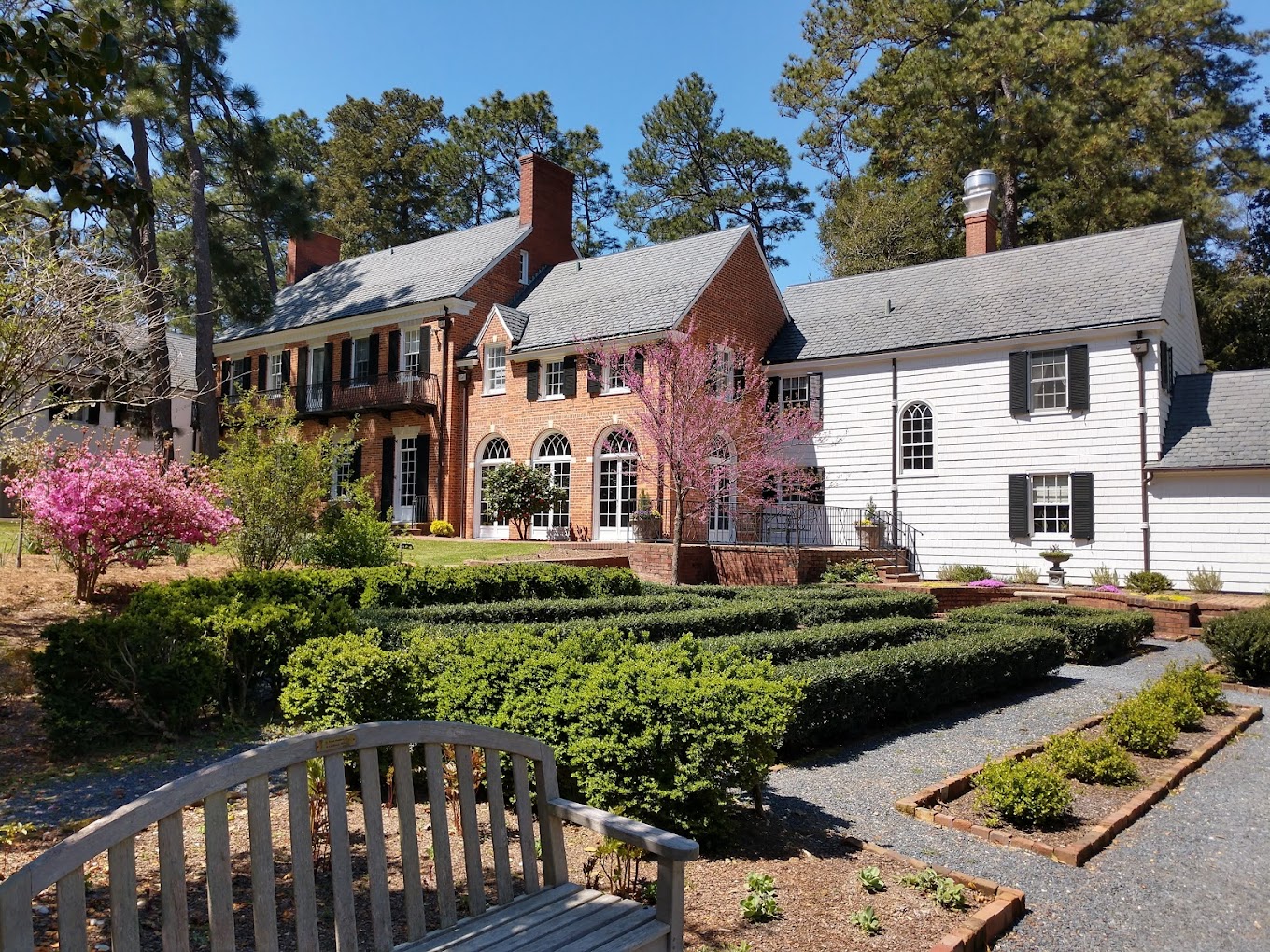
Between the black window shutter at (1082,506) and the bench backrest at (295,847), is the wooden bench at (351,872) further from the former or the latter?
the black window shutter at (1082,506)

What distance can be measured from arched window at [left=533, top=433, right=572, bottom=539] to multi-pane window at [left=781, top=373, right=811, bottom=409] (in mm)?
6258

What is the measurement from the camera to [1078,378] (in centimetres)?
1906

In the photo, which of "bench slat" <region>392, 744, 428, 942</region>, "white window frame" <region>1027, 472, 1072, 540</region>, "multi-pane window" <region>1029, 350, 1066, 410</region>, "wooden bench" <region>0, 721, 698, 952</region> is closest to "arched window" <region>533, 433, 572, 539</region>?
"white window frame" <region>1027, 472, 1072, 540</region>

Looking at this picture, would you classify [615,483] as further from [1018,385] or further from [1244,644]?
[1244,644]

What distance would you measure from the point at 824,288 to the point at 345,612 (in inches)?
848

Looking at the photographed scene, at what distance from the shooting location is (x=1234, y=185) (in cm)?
2859

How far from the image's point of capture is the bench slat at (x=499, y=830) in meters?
3.14

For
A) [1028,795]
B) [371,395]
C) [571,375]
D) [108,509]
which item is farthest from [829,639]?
[371,395]

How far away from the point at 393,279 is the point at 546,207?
19.7 ft

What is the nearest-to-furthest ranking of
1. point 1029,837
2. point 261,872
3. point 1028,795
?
1. point 261,872
2. point 1029,837
3. point 1028,795

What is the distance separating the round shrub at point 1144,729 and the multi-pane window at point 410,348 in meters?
23.1

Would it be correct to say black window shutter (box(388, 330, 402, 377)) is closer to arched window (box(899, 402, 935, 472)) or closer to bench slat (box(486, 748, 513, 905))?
arched window (box(899, 402, 935, 472))

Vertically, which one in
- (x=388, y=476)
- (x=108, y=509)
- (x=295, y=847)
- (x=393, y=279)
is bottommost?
(x=295, y=847)

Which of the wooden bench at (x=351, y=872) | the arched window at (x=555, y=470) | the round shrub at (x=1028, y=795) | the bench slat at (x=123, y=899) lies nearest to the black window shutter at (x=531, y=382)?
the arched window at (x=555, y=470)
